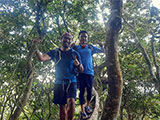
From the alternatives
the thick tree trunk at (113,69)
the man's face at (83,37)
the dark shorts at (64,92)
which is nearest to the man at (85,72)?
the man's face at (83,37)

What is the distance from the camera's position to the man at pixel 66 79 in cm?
296

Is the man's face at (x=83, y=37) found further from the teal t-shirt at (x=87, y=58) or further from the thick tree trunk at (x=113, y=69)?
the thick tree trunk at (x=113, y=69)

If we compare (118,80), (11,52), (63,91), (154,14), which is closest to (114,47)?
(118,80)

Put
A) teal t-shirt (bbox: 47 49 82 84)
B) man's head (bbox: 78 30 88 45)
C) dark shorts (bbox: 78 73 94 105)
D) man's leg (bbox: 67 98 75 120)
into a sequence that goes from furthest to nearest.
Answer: man's head (bbox: 78 30 88 45) → dark shorts (bbox: 78 73 94 105) → teal t-shirt (bbox: 47 49 82 84) → man's leg (bbox: 67 98 75 120)

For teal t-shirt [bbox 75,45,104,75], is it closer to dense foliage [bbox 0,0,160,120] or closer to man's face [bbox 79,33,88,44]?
man's face [bbox 79,33,88,44]

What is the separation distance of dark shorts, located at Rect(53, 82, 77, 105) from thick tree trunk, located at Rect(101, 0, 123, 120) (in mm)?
691

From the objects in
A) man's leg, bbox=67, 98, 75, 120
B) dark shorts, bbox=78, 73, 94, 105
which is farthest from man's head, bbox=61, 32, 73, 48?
man's leg, bbox=67, 98, 75, 120

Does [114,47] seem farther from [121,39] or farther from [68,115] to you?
[121,39]

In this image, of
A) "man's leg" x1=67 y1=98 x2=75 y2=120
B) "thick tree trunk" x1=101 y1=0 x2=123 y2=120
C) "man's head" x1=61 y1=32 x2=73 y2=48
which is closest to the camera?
"thick tree trunk" x1=101 y1=0 x2=123 y2=120

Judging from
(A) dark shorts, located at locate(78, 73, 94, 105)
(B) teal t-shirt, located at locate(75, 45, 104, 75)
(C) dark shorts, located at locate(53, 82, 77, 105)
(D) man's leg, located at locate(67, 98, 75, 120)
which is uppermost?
(B) teal t-shirt, located at locate(75, 45, 104, 75)

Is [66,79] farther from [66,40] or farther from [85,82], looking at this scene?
[66,40]

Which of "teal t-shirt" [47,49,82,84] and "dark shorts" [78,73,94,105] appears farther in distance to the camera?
"dark shorts" [78,73,94,105]

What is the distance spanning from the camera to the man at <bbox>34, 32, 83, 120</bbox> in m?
2.96

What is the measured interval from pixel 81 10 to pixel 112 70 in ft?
6.16
